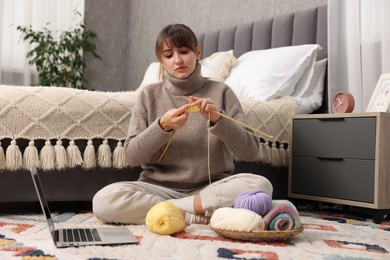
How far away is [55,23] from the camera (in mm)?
3947

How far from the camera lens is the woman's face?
1691mm

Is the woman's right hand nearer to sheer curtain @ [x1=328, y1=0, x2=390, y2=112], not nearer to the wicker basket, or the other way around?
the wicker basket

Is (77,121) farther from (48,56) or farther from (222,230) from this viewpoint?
(48,56)

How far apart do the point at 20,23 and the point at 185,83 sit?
240 cm

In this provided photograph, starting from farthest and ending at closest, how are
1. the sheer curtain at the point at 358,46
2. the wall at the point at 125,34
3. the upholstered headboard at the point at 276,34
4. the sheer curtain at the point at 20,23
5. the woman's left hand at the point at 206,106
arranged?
1. the wall at the point at 125,34
2. the sheer curtain at the point at 20,23
3. the upholstered headboard at the point at 276,34
4. the sheer curtain at the point at 358,46
5. the woman's left hand at the point at 206,106

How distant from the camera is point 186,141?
1.73m

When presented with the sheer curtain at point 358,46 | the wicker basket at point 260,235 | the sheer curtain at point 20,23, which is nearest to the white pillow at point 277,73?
the sheer curtain at point 358,46

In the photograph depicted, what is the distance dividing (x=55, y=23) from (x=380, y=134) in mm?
2815

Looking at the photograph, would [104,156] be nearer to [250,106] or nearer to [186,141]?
[186,141]

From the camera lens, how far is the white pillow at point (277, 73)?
2.39 metres

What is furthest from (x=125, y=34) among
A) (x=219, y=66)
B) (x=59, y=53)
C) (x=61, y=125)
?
(x=61, y=125)

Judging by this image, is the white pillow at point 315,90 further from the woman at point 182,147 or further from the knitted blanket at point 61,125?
the knitted blanket at point 61,125

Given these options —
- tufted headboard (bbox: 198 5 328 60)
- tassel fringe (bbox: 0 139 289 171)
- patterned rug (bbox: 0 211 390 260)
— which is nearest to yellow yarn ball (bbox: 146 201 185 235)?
patterned rug (bbox: 0 211 390 260)

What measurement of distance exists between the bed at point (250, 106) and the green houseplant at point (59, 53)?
38.6 inches
